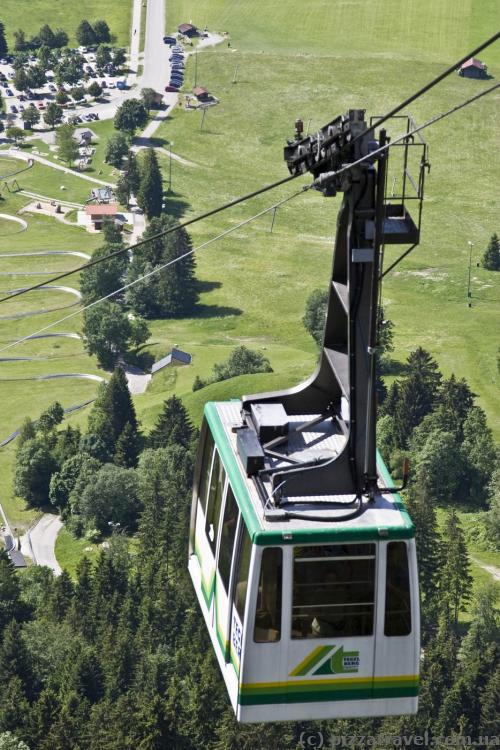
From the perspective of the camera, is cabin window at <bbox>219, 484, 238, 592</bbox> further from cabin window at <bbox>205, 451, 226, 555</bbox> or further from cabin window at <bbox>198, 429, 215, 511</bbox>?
cabin window at <bbox>198, 429, 215, 511</bbox>

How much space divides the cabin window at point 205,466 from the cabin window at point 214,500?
0.56 metres

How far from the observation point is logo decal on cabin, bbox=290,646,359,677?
32.0 meters

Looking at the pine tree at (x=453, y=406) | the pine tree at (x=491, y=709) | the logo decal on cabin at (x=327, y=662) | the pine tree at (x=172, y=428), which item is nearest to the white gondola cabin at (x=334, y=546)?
the logo decal on cabin at (x=327, y=662)

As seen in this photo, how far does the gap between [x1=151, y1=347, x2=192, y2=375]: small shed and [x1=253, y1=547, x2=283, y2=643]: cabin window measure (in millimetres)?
143681

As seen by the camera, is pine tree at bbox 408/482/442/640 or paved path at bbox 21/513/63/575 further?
paved path at bbox 21/513/63/575

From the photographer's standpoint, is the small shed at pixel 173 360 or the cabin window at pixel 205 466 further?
the small shed at pixel 173 360

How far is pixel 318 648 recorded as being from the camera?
32.0 meters

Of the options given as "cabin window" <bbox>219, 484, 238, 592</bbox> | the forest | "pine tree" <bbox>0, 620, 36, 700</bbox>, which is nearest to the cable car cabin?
"cabin window" <bbox>219, 484, 238, 592</bbox>

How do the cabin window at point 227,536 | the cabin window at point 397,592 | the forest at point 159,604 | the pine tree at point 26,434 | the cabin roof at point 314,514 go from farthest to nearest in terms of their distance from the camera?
the pine tree at point 26,434 → the forest at point 159,604 → the cabin window at point 227,536 → the cabin window at point 397,592 → the cabin roof at point 314,514

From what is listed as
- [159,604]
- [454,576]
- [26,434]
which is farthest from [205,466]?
[26,434]

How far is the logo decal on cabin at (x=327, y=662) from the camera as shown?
32.0 meters

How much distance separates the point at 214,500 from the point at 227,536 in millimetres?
2553

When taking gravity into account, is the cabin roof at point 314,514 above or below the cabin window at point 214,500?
above

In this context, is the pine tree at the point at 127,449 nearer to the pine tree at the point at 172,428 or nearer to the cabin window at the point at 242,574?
the pine tree at the point at 172,428
